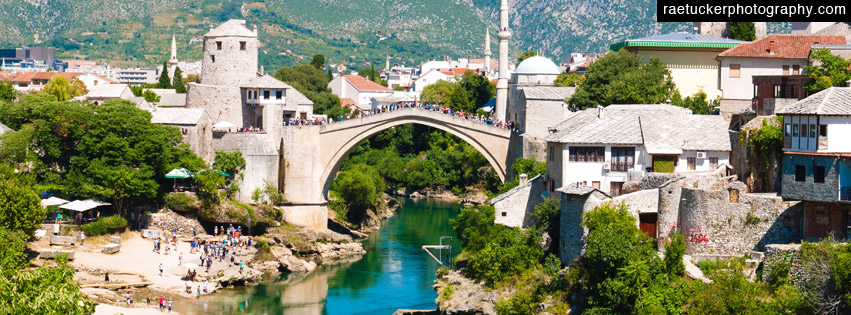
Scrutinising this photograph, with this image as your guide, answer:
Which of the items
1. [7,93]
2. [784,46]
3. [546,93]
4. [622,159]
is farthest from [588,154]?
[7,93]

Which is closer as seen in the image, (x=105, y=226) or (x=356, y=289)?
(x=356, y=289)

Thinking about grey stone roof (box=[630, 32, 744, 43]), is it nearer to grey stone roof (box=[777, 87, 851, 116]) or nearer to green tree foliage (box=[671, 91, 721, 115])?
green tree foliage (box=[671, 91, 721, 115])

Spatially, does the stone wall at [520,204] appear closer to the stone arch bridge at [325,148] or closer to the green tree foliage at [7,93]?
the stone arch bridge at [325,148]

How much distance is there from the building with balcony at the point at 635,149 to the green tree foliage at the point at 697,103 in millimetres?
9307

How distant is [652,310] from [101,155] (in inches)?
1318

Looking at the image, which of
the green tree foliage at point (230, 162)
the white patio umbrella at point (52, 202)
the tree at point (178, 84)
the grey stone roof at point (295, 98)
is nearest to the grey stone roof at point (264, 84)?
the green tree foliage at point (230, 162)

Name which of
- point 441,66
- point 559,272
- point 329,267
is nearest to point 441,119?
point 329,267

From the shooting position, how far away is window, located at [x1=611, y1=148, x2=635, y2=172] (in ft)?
157

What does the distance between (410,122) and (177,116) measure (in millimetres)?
13576

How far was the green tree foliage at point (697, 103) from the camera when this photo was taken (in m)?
58.7

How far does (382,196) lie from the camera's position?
83.6 metres

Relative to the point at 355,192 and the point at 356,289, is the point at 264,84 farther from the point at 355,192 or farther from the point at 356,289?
the point at 356,289

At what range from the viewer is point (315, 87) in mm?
113625

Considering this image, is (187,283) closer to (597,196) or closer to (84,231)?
(84,231)
